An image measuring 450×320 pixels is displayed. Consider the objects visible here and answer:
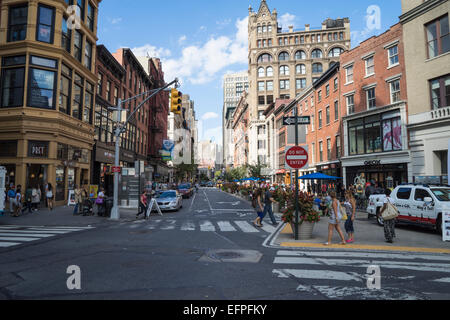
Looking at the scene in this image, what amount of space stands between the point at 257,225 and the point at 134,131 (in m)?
29.8

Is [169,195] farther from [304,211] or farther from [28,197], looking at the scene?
[304,211]

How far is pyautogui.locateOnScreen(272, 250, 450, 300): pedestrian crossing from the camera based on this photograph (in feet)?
16.5

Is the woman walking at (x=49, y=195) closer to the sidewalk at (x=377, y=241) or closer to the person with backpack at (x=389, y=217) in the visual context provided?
the sidewalk at (x=377, y=241)

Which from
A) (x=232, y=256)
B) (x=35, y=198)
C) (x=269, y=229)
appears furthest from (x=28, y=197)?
(x=232, y=256)

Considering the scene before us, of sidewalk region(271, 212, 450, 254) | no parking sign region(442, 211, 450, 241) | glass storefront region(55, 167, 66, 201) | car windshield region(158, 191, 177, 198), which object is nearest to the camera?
sidewalk region(271, 212, 450, 254)

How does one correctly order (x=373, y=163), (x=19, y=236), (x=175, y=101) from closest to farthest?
(x=19, y=236) → (x=175, y=101) → (x=373, y=163)

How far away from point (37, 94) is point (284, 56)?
187ft

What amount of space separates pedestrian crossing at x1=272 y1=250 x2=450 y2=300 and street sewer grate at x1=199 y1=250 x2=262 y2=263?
607 mm

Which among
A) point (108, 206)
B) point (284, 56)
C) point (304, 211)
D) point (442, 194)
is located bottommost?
point (108, 206)

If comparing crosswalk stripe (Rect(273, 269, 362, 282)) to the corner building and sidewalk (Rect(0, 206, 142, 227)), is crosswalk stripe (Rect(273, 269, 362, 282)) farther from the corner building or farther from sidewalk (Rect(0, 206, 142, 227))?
the corner building

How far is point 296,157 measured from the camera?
10.4 metres

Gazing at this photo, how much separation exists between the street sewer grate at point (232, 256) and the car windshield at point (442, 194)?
26.1 ft

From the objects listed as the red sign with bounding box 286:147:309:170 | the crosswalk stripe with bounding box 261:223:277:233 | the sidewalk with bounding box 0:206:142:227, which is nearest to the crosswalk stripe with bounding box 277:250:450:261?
the red sign with bounding box 286:147:309:170

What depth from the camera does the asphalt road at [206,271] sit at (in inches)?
195
